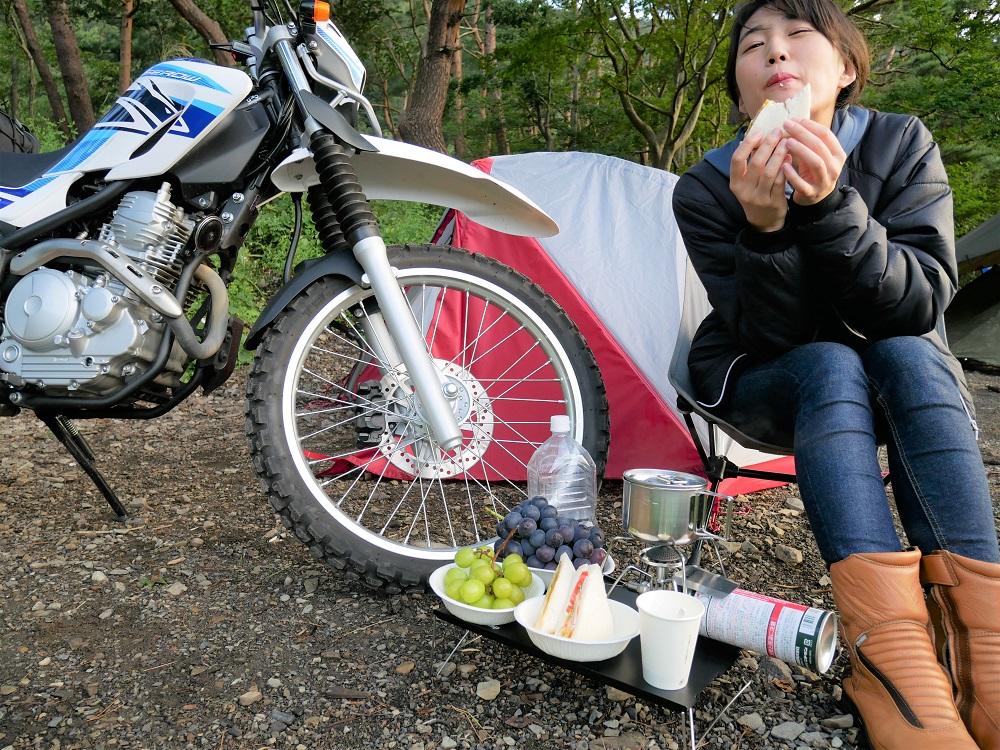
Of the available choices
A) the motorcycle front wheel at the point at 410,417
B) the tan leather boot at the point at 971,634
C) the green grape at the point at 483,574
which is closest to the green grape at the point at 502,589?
the green grape at the point at 483,574

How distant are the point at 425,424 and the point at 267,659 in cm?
59

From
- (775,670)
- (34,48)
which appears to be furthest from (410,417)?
(34,48)

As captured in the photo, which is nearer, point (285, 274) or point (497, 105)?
point (285, 274)

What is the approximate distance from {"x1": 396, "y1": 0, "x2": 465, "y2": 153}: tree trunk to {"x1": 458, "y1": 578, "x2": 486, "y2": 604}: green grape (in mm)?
5807

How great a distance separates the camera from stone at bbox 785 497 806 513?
2.30 metres

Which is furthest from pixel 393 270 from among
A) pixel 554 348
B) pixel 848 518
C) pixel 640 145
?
pixel 640 145

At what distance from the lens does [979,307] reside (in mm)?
4930

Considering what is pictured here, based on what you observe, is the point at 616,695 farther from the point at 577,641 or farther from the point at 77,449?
the point at 77,449

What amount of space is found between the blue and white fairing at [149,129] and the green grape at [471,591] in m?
1.13

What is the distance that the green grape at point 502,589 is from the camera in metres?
1.32

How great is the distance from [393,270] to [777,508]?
138cm

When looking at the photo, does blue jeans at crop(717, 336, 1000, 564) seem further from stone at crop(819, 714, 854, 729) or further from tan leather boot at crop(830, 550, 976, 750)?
stone at crop(819, 714, 854, 729)

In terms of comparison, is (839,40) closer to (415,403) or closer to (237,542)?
(415,403)

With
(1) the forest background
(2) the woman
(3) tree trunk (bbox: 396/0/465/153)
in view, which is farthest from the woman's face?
(3) tree trunk (bbox: 396/0/465/153)
